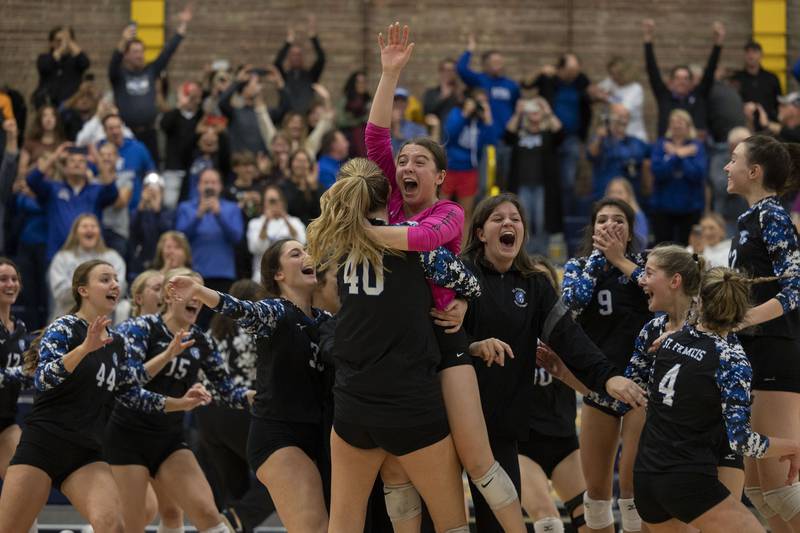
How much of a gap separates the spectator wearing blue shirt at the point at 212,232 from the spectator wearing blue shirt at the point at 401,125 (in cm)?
246

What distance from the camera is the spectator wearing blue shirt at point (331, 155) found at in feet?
44.3

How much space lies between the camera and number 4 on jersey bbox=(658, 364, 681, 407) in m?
5.93

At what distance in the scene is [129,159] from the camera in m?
13.5

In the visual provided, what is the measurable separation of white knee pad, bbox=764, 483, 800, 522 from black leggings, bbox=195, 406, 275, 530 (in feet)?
12.4

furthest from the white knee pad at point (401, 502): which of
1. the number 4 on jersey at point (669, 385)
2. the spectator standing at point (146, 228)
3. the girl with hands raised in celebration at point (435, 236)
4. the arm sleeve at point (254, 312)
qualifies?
the spectator standing at point (146, 228)

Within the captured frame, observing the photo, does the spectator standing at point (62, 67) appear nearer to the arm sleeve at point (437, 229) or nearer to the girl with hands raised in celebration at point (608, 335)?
the girl with hands raised in celebration at point (608, 335)

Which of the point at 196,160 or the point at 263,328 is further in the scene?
the point at 196,160

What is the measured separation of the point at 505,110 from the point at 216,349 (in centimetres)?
728

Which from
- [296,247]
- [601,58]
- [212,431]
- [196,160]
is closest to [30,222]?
[196,160]

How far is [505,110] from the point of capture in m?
14.6

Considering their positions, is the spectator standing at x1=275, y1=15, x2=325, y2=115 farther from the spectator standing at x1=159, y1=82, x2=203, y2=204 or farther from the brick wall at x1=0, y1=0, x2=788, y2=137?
the brick wall at x1=0, y1=0, x2=788, y2=137

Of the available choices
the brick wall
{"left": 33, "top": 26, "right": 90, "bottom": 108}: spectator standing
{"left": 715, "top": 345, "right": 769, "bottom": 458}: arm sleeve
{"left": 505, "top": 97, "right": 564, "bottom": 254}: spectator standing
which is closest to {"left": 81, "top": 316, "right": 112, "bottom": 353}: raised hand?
{"left": 715, "top": 345, "right": 769, "bottom": 458}: arm sleeve

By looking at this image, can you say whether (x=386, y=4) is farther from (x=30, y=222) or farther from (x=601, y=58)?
(x=30, y=222)

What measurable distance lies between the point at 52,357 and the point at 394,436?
2.45 metres
